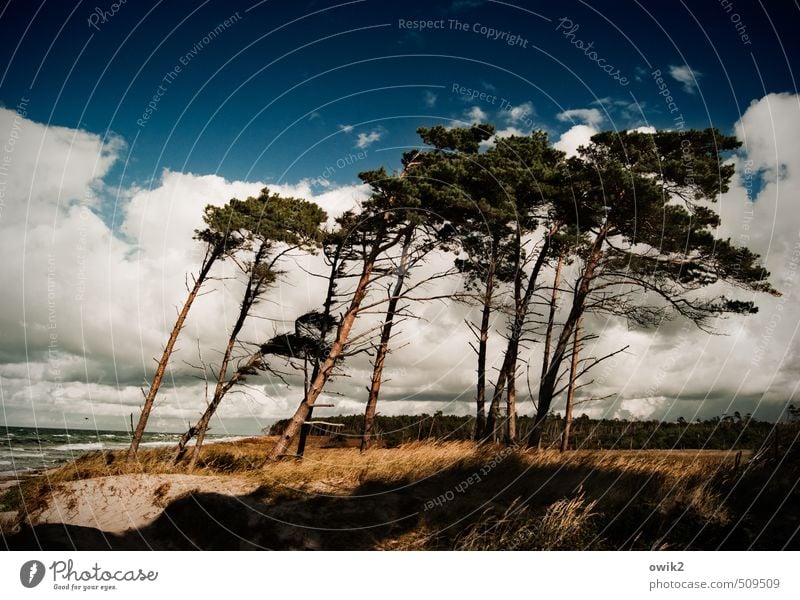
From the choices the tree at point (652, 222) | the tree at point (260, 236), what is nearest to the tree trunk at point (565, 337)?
the tree at point (652, 222)

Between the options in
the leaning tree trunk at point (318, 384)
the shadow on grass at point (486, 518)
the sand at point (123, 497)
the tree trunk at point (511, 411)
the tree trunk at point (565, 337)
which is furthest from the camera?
the tree trunk at point (511, 411)

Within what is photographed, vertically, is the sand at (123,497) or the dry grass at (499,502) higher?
the dry grass at (499,502)

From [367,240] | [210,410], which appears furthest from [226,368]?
[367,240]

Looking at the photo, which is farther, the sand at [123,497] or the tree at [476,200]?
the tree at [476,200]

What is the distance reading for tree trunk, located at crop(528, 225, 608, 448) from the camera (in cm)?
1447

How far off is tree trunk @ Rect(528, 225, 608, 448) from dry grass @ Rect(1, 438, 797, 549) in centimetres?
389

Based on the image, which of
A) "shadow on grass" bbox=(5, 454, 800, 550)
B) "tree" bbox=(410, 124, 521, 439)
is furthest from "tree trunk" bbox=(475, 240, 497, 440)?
"shadow on grass" bbox=(5, 454, 800, 550)

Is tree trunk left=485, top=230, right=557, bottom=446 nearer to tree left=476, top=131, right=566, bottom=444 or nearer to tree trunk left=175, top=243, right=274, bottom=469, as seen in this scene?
tree left=476, top=131, right=566, bottom=444

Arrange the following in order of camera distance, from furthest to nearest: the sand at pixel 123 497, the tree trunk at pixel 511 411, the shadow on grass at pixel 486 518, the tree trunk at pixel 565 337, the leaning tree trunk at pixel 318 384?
the tree trunk at pixel 511 411
the tree trunk at pixel 565 337
the leaning tree trunk at pixel 318 384
the sand at pixel 123 497
the shadow on grass at pixel 486 518

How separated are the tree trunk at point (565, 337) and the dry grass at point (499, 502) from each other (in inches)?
153

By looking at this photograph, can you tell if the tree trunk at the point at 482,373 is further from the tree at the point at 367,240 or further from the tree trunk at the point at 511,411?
the tree at the point at 367,240

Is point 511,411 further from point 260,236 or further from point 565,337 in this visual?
point 260,236

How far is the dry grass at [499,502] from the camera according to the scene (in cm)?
669
